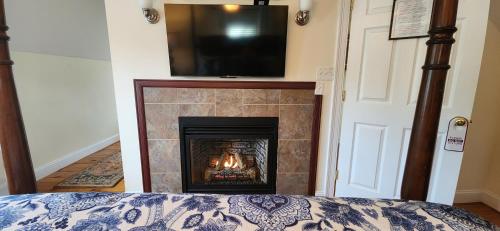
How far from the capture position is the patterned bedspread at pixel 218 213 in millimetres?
564

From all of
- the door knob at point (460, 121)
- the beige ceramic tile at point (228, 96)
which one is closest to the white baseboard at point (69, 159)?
the beige ceramic tile at point (228, 96)

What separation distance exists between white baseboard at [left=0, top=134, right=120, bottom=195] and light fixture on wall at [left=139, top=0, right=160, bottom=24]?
6.78 ft

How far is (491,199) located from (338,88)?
5.48 ft

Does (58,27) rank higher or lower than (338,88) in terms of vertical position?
higher

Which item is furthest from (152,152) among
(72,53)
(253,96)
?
(72,53)

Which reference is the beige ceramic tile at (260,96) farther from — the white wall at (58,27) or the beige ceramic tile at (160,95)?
the white wall at (58,27)

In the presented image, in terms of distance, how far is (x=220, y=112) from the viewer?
6.25 feet

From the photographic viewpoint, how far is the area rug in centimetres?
229

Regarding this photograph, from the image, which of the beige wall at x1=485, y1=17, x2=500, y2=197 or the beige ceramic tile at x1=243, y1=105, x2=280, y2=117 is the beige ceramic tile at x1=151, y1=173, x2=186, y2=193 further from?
the beige wall at x1=485, y1=17, x2=500, y2=197

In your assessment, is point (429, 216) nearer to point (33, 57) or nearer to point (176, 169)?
point (176, 169)

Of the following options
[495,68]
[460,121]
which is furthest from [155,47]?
[495,68]

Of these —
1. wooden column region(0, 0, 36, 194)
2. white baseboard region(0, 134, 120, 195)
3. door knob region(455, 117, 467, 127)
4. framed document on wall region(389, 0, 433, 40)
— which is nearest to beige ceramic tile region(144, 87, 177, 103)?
wooden column region(0, 0, 36, 194)

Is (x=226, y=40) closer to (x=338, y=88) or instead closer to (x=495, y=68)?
(x=338, y=88)

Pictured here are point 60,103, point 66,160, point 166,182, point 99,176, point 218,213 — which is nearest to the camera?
point 218,213
